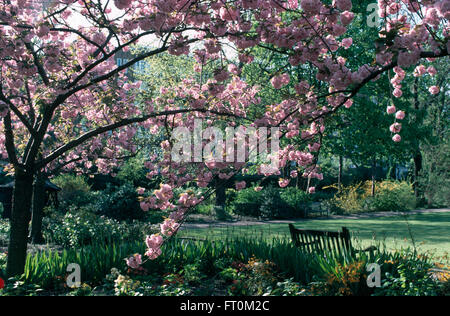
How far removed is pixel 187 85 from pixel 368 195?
15.7m

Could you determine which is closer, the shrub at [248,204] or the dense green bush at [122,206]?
the dense green bush at [122,206]

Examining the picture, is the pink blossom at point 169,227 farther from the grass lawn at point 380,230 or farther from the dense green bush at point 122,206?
the dense green bush at point 122,206

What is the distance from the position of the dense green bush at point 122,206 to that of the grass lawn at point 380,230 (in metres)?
2.04

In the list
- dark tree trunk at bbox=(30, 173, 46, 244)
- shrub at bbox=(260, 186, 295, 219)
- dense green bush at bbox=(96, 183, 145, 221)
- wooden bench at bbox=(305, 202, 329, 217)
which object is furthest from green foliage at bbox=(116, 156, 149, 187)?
dark tree trunk at bbox=(30, 173, 46, 244)

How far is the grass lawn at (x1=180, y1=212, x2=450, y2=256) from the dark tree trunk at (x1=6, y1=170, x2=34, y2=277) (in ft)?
18.0

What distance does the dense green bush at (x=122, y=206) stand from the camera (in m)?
13.9

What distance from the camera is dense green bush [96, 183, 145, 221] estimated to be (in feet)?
45.8

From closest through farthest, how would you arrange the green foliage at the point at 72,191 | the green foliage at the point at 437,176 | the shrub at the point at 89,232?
the shrub at the point at 89,232 < the green foliage at the point at 72,191 < the green foliage at the point at 437,176

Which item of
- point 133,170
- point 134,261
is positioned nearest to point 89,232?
point 134,261

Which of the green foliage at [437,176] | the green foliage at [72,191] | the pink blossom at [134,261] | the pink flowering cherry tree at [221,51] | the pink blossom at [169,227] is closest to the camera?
the pink flowering cherry tree at [221,51]

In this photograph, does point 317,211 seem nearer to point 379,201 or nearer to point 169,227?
point 379,201

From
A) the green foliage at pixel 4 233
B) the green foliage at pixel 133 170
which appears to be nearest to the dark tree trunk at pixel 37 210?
the green foliage at pixel 4 233

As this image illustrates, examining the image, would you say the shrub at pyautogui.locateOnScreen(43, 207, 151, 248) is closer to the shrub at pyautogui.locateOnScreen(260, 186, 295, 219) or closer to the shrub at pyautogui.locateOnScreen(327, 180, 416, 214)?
the shrub at pyautogui.locateOnScreen(260, 186, 295, 219)
